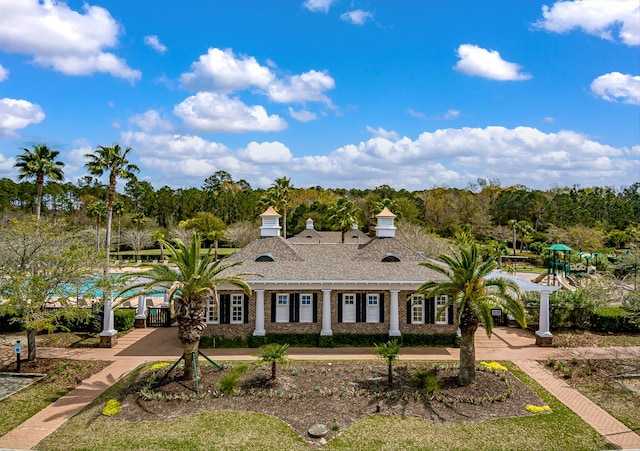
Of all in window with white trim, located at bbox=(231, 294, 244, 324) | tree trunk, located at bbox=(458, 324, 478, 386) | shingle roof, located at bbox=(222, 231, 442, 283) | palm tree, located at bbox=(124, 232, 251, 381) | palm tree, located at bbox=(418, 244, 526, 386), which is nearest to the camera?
palm tree, located at bbox=(418, 244, 526, 386)

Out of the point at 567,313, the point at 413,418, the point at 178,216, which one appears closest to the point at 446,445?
the point at 413,418

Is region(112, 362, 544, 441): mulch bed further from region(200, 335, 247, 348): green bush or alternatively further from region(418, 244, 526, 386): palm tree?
region(200, 335, 247, 348): green bush

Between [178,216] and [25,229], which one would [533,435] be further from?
[178,216]

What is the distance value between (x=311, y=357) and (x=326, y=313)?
267 cm

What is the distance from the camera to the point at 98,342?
80.2ft

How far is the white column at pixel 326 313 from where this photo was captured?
23344 mm

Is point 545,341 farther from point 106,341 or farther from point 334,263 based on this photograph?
point 106,341

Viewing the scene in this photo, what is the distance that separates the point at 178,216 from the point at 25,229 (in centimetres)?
7082

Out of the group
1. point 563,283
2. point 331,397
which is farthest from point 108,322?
point 563,283

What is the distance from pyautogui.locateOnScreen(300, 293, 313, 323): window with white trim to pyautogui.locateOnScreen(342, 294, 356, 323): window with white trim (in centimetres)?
180

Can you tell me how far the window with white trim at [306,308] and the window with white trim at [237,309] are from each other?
3.28 m

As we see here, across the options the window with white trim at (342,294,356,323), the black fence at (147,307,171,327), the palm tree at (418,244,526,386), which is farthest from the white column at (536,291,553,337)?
the black fence at (147,307,171,327)

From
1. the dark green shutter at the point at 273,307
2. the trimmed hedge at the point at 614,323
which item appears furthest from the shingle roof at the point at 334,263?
the trimmed hedge at the point at 614,323

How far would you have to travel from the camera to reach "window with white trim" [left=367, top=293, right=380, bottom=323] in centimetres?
2380
